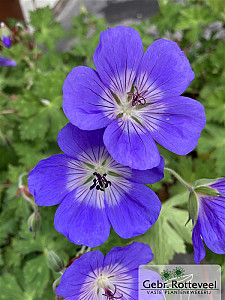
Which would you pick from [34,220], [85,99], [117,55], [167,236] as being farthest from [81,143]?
[167,236]

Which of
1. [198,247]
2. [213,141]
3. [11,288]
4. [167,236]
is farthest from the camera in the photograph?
[213,141]

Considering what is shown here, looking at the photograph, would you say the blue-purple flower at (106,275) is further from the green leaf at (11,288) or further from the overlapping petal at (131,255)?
the green leaf at (11,288)

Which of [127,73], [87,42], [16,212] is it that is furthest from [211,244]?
[87,42]

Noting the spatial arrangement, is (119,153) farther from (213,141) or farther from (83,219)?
(213,141)

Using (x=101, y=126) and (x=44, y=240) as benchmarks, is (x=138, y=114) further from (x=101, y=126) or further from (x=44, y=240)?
(x=44, y=240)

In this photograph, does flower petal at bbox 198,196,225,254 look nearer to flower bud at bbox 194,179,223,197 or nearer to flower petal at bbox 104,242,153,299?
flower bud at bbox 194,179,223,197

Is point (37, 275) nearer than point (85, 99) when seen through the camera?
No
